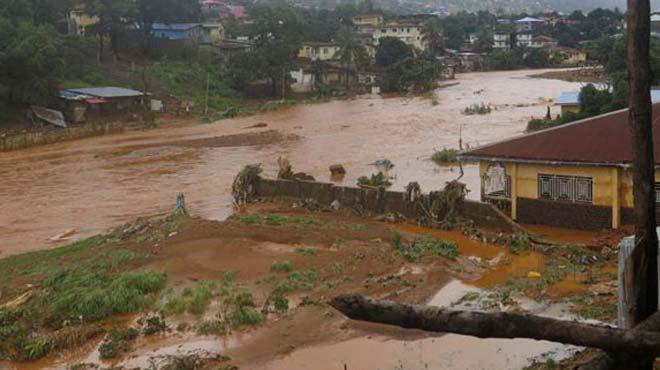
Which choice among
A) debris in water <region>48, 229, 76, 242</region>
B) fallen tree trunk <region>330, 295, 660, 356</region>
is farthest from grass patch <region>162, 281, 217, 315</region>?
debris in water <region>48, 229, 76, 242</region>

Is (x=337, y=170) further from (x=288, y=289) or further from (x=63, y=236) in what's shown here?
(x=288, y=289)

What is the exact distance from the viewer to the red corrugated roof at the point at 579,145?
16016mm

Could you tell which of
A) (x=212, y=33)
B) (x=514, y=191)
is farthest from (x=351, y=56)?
(x=514, y=191)

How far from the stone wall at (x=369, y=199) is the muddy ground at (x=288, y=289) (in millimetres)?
549

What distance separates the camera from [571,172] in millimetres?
16609

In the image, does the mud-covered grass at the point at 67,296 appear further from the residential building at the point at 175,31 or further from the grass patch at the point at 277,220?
the residential building at the point at 175,31

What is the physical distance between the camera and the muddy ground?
10.4m

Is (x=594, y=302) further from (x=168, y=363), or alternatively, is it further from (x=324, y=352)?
(x=168, y=363)

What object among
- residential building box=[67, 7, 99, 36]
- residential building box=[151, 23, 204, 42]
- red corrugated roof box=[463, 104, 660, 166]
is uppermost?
residential building box=[67, 7, 99, 36]

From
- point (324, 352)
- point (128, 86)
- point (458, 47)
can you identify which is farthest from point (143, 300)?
point (458, 47)

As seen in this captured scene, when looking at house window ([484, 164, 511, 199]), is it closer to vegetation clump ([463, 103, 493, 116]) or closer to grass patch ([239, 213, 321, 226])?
grass patch ([239, 213, 321, 226])

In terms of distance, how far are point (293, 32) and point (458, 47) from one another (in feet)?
132

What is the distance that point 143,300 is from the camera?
41.5 ft

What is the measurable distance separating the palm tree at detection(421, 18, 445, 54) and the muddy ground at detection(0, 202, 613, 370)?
69.0m
